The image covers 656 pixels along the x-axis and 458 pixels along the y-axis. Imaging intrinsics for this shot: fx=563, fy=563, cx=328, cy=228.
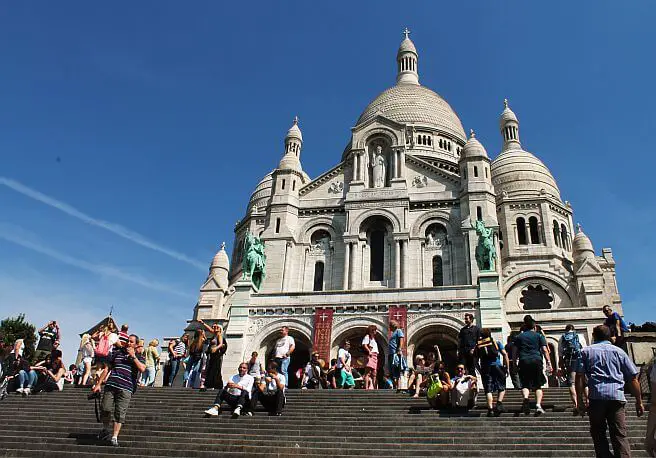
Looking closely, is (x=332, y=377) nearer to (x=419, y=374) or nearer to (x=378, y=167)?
(x=419, y=374)

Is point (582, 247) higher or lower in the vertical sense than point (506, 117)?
lower

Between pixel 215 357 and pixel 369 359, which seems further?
pixel 369 359

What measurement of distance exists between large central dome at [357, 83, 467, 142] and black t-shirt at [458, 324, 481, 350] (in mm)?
35966

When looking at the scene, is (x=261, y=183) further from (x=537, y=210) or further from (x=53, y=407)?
(x=53, y=407)

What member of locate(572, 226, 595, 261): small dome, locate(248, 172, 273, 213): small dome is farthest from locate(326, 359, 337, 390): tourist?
locate(248, 172, 273, 213): small dome

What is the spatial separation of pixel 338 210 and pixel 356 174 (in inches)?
101

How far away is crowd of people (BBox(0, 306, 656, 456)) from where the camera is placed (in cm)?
745

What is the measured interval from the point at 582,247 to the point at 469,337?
28.2 m

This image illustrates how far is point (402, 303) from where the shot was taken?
2531cm

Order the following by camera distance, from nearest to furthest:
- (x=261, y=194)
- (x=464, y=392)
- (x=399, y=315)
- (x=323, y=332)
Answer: (x=464, y=392), (x=399, y=315), (x=323, y=332), (x=261, y=194)

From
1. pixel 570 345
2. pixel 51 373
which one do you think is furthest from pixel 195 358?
pixel 570 345

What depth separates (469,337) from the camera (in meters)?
12.7

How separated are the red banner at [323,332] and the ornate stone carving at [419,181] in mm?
10968

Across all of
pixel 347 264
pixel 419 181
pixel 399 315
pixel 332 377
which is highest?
pixel 419 181
